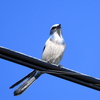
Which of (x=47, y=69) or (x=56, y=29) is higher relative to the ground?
(x=56, y=29)

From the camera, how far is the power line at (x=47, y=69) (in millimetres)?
3188

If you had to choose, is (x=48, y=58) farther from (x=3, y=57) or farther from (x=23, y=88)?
(x=3, y=57)

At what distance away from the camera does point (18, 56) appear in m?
3.21

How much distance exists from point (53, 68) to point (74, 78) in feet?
0.95

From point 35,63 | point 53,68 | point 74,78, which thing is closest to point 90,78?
point 74,78

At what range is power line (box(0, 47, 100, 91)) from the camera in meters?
3.19

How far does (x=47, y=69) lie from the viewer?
331cm

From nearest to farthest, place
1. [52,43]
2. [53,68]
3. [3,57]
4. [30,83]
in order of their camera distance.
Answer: [3,57] → [53,68] → [30,83] → [52,43]

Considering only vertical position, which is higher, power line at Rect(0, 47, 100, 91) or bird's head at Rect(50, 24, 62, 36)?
bird's head at Rect(50, 24, 62, 36)

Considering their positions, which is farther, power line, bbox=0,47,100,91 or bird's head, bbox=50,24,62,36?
bird's head, bbox=50,24,62,36

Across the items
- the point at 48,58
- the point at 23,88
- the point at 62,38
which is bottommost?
the point at 23,88

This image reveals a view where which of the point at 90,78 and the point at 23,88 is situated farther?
the point at 23,88

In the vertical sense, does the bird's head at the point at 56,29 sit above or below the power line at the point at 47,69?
above

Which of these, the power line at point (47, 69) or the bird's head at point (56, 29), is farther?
the bird's head at point (56, 29)
